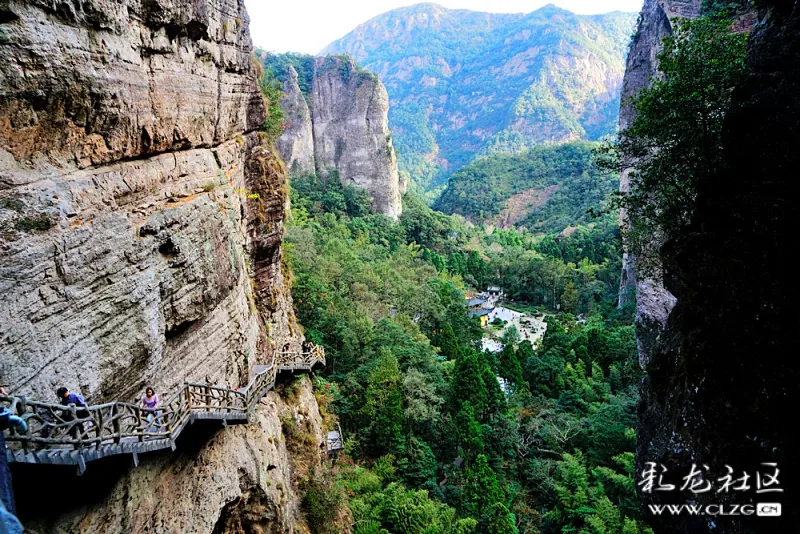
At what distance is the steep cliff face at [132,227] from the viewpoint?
268 inches

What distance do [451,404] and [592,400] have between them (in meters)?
11.6

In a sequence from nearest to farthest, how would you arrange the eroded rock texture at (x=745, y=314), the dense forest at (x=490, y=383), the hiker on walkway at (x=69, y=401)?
1. the hiker on walkway at (x=69, y=401)
2. the eroded rock texture at (x=745, y=314)
3. the dense forest at (x=490, y=383)

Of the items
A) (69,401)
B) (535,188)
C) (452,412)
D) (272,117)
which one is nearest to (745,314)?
(69,401)

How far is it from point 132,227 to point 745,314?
11593 mm

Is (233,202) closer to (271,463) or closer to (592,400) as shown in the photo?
(271,463)

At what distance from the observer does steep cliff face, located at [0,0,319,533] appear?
6.81m

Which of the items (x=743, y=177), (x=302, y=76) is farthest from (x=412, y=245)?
(x=743, y=177)

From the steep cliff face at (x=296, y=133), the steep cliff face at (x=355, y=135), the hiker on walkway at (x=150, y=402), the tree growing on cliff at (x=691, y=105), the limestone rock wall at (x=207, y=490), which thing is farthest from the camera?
the steep cliff face at (x=355, y=135)

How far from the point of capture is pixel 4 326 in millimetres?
6109

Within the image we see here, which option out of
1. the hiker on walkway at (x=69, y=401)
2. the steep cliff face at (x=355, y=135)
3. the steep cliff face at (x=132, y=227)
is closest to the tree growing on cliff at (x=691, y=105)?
the steep cliff face at (x=132, y=227)

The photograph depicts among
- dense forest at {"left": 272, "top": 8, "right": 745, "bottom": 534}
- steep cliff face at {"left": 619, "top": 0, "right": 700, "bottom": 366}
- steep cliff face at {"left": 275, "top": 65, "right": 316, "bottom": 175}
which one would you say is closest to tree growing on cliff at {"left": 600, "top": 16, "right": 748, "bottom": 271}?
dense forest at {"left": 272, "top": 8, "right": 745, "bottom": 534}

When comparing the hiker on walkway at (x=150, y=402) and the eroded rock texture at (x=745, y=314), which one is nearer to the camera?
the eroded rock texture at (x=745, y=314)

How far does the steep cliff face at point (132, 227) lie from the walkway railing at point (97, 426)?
1.39 feet

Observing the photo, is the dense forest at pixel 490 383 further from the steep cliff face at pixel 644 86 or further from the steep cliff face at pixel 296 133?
the steep cliff face at pixel 296 133
